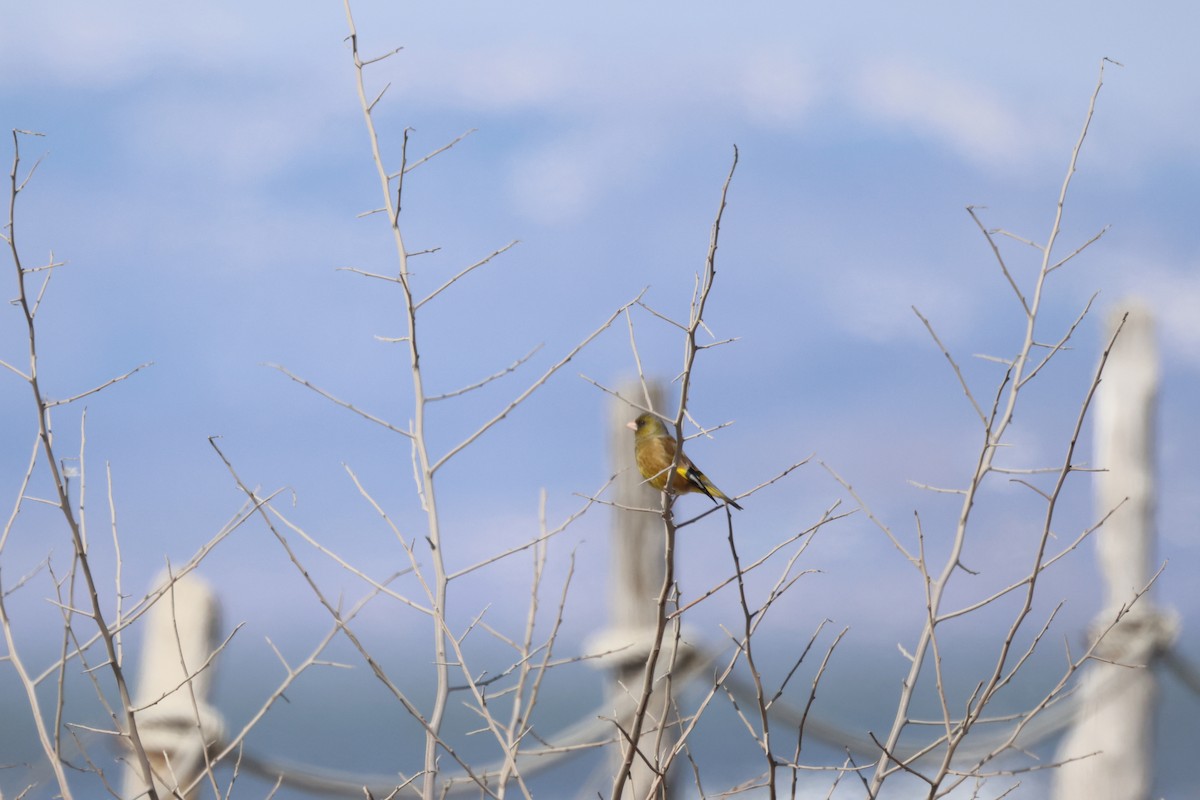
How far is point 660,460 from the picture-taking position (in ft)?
8.79

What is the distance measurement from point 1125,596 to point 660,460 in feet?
5.10

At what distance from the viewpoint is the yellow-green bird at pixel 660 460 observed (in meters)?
2.48

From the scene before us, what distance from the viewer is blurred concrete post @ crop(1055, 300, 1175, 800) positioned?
3439mm

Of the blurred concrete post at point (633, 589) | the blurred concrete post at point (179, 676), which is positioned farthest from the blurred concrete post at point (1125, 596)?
the blurred concrete post at point (179, 676)

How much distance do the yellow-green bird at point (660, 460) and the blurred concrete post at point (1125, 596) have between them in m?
1.37

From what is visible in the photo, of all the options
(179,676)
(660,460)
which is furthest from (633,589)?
(179,676)

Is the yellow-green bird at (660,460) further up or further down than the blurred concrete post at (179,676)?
further up

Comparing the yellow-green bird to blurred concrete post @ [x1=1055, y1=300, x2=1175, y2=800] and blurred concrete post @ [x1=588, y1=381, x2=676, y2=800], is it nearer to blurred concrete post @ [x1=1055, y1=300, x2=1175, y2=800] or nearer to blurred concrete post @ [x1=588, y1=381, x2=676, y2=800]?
blurred concrete post @ [x1=588, y1=381, x2=676, y2=800]

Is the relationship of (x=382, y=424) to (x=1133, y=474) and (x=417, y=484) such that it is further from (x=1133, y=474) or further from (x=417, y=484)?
(x=1133, y=474)

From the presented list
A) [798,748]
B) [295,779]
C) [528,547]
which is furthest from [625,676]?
[798,748]

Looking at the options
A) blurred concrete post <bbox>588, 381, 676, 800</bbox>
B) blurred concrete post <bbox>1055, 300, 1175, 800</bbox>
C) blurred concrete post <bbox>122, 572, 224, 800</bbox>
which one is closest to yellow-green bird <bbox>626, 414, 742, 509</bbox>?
blurred concrete post <bbox>588, 381, 676, 800</bbox>

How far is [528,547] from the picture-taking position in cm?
167

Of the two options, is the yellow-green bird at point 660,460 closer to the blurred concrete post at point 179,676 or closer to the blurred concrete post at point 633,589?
the blurred concrete post at point 633,589

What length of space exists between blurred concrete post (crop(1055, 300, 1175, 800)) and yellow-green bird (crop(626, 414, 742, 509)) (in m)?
1.37
